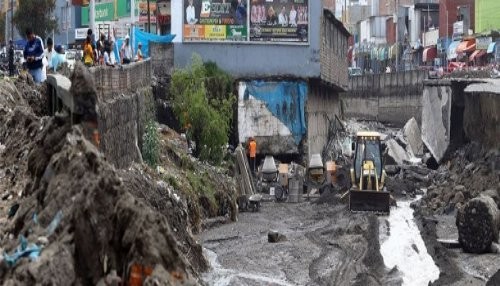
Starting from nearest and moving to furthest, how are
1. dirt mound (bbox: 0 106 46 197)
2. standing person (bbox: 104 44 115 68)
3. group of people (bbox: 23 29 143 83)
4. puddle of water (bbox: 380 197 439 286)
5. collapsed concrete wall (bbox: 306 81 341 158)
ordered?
dirt mound (bbox: 0 106 46 197) < group of people (bbox: 23 29 143 83) < puddle of water (bbox: 380 197 439 286) < standing person (bbox: 104 44 115 68) < collapsed concrete wall (bbox: 306 81 341 158)

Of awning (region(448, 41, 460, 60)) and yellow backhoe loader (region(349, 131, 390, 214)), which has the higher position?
awning (region(448, 41, 460, 60))

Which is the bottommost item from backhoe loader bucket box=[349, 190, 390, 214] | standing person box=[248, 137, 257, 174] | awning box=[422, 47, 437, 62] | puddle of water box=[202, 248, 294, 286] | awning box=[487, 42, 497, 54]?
backhoe loader bucket box=[349, 190, 390, 214]

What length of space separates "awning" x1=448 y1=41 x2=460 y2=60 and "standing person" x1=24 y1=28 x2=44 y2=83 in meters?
74.0

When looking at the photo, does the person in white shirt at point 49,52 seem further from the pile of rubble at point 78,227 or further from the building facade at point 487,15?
the building facade at point 487,15

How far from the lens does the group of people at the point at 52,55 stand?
2753 cm

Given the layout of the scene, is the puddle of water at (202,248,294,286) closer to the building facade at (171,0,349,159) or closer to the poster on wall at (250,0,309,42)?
the building facade at (171,0,349,159)

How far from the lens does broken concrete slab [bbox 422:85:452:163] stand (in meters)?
57.7

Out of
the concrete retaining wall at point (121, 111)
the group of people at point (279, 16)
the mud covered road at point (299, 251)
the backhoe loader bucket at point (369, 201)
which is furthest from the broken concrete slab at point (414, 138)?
the concrete retaining wall at point (121, 111)

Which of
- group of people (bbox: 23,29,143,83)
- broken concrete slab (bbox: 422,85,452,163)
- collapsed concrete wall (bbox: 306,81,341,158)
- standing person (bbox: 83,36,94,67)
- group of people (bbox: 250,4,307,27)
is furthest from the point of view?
broken concrete slab (bbox: 422,85,452,163)

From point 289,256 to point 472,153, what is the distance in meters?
22.4

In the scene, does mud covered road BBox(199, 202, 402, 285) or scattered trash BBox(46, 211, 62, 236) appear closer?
scattered trash BBox(46, 211, 62, 236)

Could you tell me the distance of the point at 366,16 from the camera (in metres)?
149

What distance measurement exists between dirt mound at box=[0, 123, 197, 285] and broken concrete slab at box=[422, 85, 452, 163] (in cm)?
4554

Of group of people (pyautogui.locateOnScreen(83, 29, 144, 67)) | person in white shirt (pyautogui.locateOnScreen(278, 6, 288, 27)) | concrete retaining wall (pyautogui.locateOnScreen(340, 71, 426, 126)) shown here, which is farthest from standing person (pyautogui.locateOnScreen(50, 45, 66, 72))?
concrete retaining wall (pyautogui.locateOnScreen(340, 71, 426, 126))
